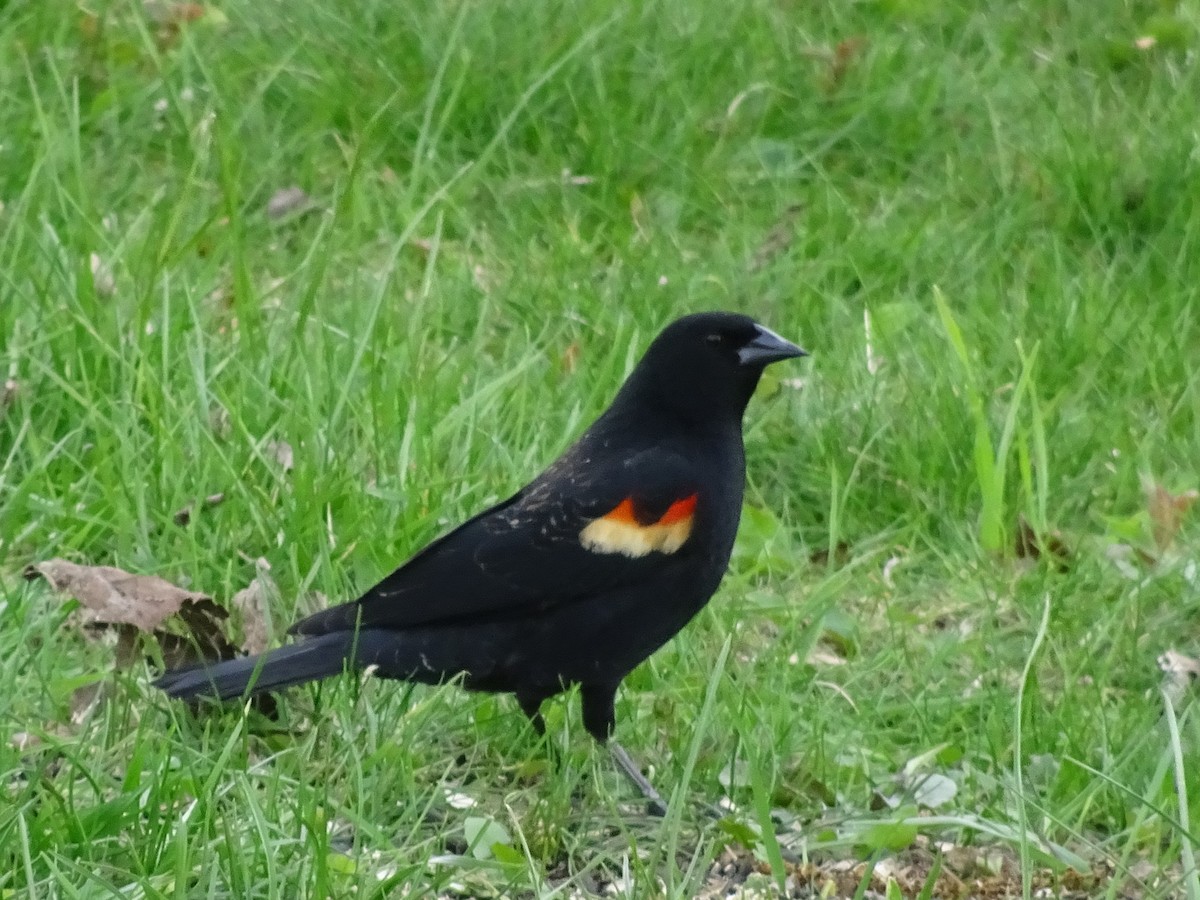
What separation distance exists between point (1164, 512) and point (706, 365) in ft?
4.31

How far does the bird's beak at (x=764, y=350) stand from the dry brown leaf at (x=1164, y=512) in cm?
112

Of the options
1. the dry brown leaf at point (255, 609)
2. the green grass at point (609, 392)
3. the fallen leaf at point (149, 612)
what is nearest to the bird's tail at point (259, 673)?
the green grass at point (609, 392)

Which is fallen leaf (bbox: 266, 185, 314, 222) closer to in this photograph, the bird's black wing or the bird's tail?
the bird's black wing

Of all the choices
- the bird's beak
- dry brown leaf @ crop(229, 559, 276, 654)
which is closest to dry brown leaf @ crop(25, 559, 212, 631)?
dry brown leaf @ crop(229, 559, 276, 654)

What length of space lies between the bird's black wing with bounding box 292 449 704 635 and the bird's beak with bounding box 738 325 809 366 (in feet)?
1.04

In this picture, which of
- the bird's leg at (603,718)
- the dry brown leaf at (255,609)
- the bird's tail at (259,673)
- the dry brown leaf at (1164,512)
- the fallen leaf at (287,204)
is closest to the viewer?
the bird's tail at (259,673)

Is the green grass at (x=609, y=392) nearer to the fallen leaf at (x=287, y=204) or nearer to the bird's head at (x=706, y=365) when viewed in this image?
the fallen leaf at (x=287, y=204)

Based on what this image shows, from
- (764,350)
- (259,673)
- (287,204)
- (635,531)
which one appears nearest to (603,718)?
(635,531)

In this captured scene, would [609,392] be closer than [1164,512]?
No

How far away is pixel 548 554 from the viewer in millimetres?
3477

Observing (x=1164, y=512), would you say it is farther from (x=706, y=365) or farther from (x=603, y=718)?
(x=603, y=718)

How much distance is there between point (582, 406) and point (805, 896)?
77.0 inches

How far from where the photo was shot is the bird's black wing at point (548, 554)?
343cm

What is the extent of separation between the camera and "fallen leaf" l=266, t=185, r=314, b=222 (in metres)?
5.82
